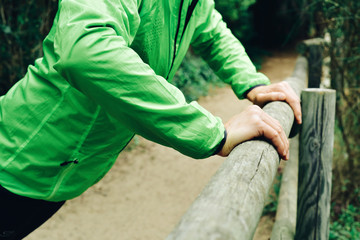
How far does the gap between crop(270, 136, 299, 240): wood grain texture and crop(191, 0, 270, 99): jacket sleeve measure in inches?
34.7

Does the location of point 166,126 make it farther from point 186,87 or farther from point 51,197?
point 186,87

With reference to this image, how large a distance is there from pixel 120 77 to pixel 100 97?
0.09 meters

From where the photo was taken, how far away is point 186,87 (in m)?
8.15

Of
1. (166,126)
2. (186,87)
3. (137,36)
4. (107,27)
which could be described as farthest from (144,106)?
(186,87)

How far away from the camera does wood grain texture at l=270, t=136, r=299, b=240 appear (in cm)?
210

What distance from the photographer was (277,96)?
163cm

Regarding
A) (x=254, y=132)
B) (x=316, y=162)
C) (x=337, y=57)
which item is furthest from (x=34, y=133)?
(x=337, y=57)

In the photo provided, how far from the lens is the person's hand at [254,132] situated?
111 centimetres

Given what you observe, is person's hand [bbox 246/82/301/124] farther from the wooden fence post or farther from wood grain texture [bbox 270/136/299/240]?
the wooden fence post

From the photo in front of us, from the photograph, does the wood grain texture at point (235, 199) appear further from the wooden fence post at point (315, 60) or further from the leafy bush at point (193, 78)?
the leafy bush at point (193, 78)

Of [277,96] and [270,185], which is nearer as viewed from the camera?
[270,185]

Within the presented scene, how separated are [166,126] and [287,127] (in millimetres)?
608

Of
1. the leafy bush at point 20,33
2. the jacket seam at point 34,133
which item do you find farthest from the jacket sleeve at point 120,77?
the leafy bush at point 20,33

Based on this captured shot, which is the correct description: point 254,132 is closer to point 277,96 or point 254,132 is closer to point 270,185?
point 270,185
